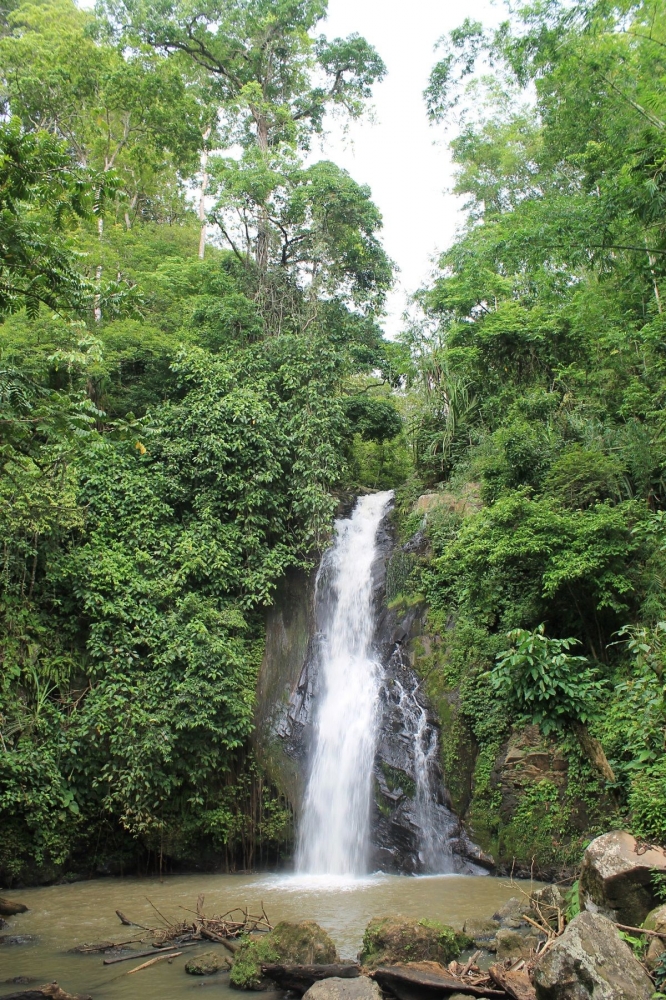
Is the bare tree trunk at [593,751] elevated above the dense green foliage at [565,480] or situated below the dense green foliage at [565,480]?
below

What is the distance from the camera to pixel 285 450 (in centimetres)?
1388

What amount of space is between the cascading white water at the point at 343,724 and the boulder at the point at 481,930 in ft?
11.9

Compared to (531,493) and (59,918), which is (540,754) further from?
(59,918)

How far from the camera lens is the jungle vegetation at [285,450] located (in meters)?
8.37

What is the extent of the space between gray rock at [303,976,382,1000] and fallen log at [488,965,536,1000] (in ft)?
2.79

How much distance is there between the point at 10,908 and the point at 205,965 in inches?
131

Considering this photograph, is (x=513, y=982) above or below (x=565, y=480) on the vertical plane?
below

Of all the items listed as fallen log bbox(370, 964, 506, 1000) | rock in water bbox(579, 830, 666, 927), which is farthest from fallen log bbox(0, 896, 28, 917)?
rock in water bbox(579, 830, 666, 927)

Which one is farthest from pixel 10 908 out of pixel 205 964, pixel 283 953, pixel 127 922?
pixel 283 953

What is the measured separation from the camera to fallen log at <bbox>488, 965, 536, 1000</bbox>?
458cm

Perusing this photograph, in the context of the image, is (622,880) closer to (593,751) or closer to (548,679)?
(593,751)

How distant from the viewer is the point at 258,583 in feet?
40.9

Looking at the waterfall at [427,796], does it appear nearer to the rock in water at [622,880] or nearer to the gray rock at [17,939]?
the rock in water at [622,880]

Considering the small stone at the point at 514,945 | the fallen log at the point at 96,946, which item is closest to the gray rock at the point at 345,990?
the small stone at the point at 514,945
